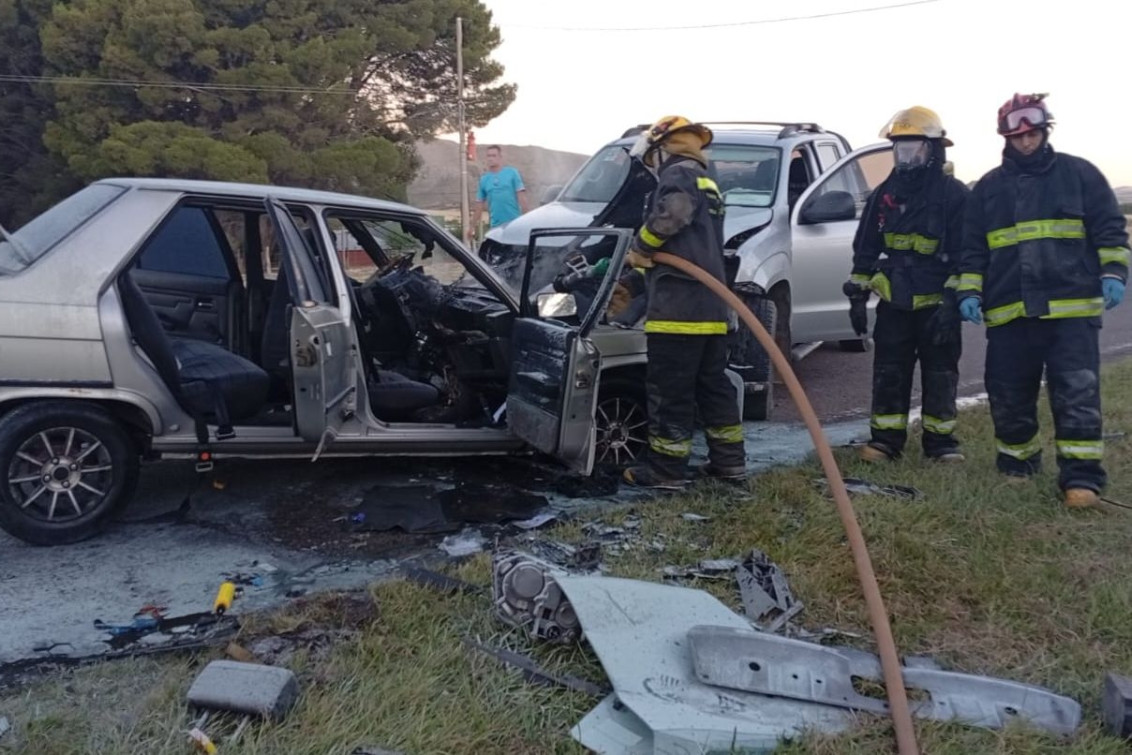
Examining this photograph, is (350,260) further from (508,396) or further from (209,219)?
(508,396)

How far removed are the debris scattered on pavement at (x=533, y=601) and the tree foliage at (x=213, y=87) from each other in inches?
767

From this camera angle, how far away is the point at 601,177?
7914mm

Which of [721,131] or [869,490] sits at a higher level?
[721,131]

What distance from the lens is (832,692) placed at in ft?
10.1

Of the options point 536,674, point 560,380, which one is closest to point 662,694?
point 536,674

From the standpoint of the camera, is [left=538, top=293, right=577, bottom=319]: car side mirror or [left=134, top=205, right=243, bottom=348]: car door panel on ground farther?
[left=134, top=205, right=243, bottom=348]: car door panel on ground

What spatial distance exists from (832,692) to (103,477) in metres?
3.15

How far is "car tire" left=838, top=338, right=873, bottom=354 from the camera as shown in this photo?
9180 millimetres

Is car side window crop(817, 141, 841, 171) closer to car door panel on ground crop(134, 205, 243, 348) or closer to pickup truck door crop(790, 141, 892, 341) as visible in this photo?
pickup truck door crop(790, 141, 892, 341)

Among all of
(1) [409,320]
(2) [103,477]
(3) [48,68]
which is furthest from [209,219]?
(3) [48,68]

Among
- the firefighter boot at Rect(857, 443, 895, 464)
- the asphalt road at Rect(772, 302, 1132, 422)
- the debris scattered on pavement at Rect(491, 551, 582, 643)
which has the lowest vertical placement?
the asphalt road at Rect(772, 302, 1132, 422)

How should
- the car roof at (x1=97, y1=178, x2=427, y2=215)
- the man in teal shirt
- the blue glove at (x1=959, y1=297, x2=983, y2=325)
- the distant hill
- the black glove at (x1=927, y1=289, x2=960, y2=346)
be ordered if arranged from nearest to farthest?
1. the car roof at (x1=97, y1=178, x2=427, y2=215)
2. the blue glove at (x1=959, y1=297, x2=983, y2=325)
3. the black glove at (x1=927, y1=289, x2=960, y2=346)
4. the man in teal shirt
5. the distant hill

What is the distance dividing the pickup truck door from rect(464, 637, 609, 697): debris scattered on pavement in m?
4.34

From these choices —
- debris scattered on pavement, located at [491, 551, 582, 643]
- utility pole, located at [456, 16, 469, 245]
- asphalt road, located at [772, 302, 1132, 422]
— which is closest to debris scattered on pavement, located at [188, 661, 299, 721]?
debris scattered on pavement, located at [491, 551, 582, 643]
